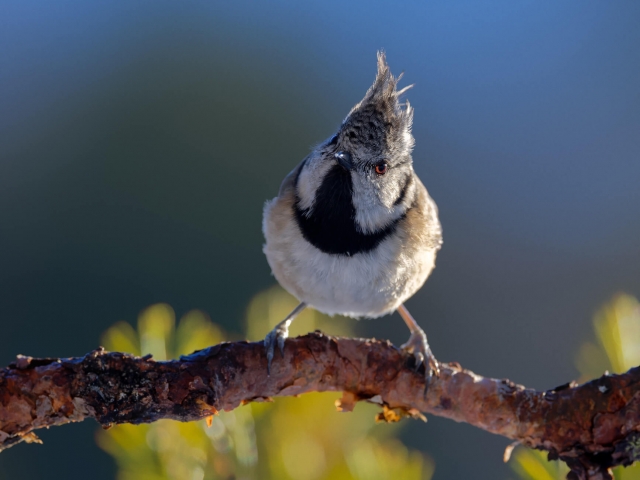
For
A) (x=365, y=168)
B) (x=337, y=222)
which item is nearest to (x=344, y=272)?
(x=337, y=222)

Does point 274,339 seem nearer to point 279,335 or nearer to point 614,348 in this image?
point 279,335

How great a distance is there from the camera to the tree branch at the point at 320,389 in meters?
Answer: 0.74

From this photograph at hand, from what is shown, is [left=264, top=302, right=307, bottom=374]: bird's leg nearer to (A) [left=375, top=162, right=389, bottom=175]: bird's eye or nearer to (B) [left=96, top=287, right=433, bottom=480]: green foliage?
(B) [left=96, top=287, right=433, bottom=480]: green foliage

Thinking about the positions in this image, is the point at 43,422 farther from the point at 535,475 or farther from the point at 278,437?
the point at 535,475


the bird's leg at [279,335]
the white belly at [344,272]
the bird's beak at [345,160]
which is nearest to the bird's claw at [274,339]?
the bird's leg at [279,335]

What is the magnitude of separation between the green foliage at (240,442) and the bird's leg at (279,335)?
0.10 meters

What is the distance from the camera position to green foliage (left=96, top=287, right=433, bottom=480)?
0.92 meters

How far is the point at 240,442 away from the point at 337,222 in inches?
17.9

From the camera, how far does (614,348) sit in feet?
2.89

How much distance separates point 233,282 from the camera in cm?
264

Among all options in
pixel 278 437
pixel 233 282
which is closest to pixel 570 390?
pixel 278 437

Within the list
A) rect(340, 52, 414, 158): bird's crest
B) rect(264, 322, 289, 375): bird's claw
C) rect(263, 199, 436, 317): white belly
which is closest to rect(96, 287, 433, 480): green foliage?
rect(264, 322, 289, 375): bird's claw

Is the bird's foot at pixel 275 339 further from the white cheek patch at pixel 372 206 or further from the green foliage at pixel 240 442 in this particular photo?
the white cheek patch at pixel 372 206

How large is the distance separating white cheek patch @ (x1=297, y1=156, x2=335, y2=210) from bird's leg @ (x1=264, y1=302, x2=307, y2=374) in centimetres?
24
